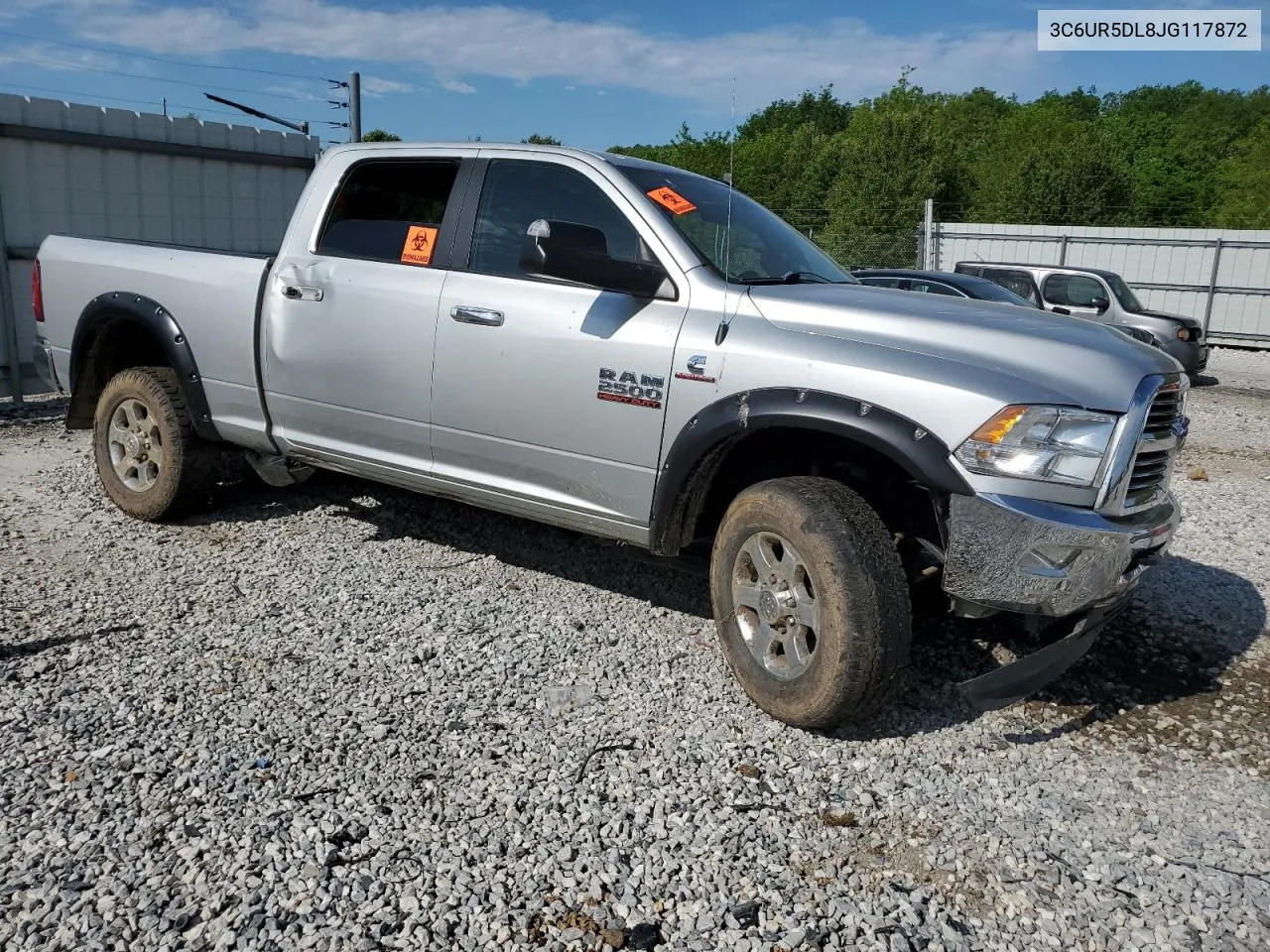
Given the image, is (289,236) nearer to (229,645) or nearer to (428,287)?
(428,287)

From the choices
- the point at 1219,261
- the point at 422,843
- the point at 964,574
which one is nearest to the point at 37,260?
the point at 422,843

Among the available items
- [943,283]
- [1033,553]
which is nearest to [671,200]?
[1033,553]

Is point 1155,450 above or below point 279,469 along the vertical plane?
above

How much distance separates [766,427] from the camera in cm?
357

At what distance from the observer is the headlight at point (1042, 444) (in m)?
3.12

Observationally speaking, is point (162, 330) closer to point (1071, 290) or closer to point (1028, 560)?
point (1028, 560)

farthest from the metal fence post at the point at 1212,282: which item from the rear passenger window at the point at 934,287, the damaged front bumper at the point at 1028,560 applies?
the damaged front bumper at the point at 1028,560

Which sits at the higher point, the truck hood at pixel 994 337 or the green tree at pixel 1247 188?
the green tree at pixel 1247 188

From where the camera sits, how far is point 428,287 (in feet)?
14.5

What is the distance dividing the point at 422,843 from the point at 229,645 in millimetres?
1659

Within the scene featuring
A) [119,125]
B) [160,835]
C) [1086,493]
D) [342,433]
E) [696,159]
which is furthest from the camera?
[696,159]

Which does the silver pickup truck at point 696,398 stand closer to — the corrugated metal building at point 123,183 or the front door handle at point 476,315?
the front door handle at point 476,315

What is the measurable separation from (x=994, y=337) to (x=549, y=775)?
203 cm

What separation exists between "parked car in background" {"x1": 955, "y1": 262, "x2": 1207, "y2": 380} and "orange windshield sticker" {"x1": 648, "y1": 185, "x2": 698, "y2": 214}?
1188 centimetres
